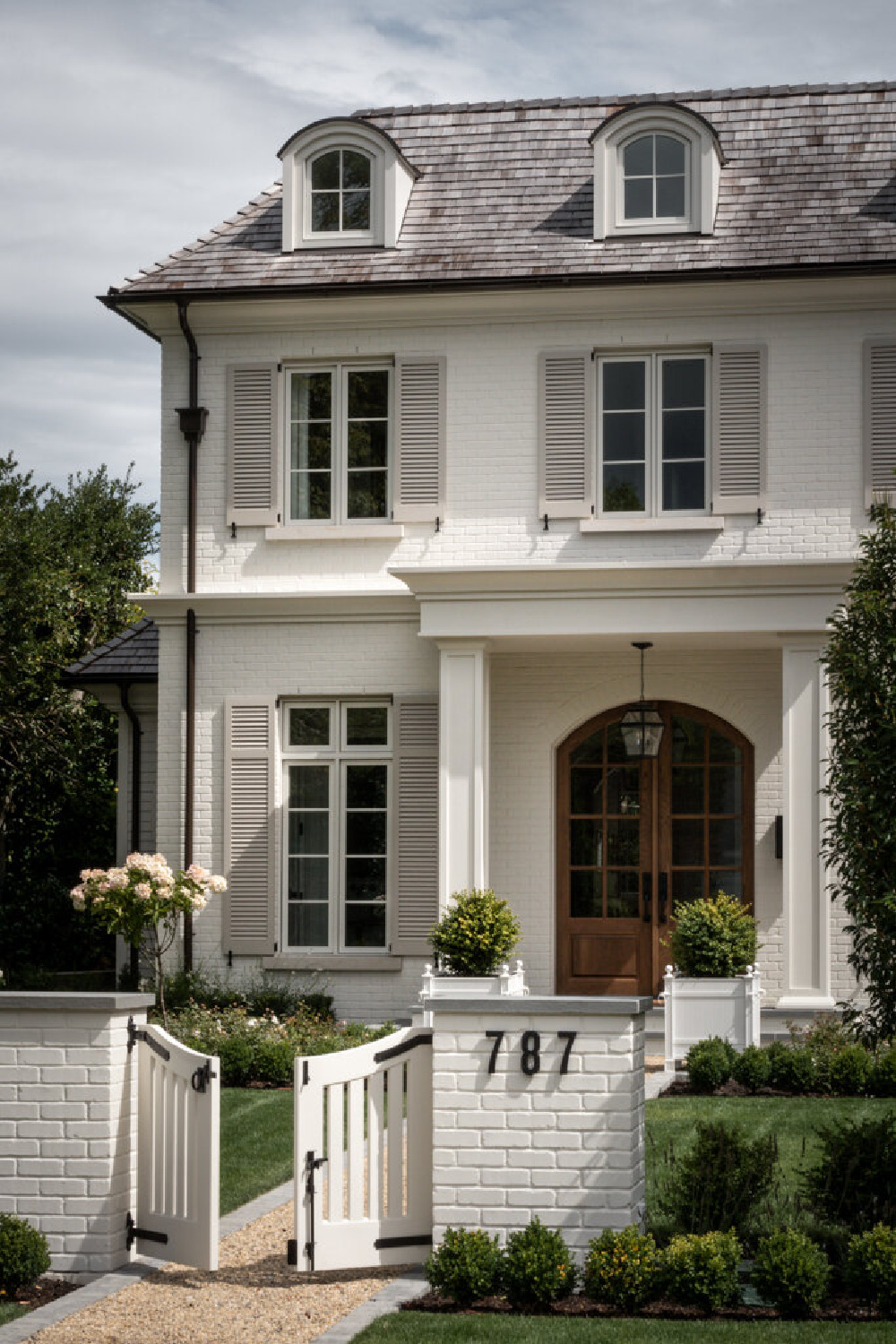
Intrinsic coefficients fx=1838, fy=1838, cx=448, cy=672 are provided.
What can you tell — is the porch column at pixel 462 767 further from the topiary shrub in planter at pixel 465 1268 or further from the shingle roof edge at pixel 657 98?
the topiary shrub in planter at pixel 465 1268

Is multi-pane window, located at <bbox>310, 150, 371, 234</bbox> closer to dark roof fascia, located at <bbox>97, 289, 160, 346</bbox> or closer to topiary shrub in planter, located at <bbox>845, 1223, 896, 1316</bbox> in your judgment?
dark roof fascia, located at <bbox>97, 289, 160, 346</bbox>

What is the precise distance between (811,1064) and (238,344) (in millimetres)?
9020

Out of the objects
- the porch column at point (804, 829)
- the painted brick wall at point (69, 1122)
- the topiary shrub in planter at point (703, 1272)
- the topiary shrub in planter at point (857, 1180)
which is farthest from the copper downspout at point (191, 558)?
the topiary shrub in planter at point (703, 1272)

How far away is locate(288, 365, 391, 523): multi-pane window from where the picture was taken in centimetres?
1784

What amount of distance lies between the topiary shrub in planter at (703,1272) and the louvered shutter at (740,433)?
34.1 feet

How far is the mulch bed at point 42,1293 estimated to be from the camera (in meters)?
7.79

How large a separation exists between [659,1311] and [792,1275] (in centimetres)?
56

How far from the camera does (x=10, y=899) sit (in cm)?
2308

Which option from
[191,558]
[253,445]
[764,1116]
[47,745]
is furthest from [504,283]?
[47,745]

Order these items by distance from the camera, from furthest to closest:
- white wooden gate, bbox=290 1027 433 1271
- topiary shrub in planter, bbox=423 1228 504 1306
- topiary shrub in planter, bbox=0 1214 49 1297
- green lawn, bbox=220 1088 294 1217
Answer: green lawn, bbox=220 1088 294 1217 < white wooden gate, bbox=290 1027 433 1271 < topiary shrub in planter, bbox=0 1214 49 1297 < topiary shrub in planter, bbox=423 1228 504 1306

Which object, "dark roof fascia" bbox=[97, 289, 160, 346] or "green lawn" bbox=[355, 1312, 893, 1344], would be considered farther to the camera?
"dark roof fascia" bbox=[97, 289, 160, 346]

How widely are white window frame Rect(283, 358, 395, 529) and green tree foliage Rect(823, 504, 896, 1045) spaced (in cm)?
919

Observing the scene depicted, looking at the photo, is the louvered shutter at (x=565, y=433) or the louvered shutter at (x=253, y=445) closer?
the louvered shutter at (x=565, y=433)

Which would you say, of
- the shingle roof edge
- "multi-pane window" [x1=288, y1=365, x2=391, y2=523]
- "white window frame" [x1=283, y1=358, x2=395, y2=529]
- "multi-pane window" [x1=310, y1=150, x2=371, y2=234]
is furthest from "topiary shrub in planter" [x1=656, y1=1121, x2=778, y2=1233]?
the shingle roof edge
